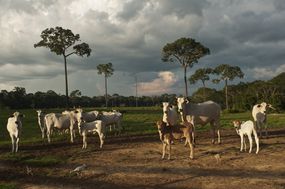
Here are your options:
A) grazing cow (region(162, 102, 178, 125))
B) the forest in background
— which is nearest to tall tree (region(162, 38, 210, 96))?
the forest in background

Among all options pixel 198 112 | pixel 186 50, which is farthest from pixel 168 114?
pixel 186 50

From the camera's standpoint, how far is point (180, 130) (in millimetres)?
19438

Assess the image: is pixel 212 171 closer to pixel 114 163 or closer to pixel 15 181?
pixel 114 163

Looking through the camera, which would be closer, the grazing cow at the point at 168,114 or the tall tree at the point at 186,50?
the grazing cow at the point at 168,114

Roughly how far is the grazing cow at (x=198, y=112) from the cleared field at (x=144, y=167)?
50.5 inches

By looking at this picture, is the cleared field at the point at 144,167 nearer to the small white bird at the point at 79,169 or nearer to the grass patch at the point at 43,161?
the grass patch at the point at 43,161

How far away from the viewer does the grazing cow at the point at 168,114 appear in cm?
2258

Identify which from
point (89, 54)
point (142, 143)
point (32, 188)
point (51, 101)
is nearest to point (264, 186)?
point (32, 188)

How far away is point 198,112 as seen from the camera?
23.7 m

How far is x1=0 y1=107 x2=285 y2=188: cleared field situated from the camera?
15.1 m

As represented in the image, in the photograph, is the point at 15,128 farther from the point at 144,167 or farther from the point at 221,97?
the point at 221,97

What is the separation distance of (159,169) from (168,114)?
7.71 m

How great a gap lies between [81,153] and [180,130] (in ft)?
18.6

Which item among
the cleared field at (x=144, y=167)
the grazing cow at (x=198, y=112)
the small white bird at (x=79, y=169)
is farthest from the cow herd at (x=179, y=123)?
the small white bird at (x=79, y=169)
